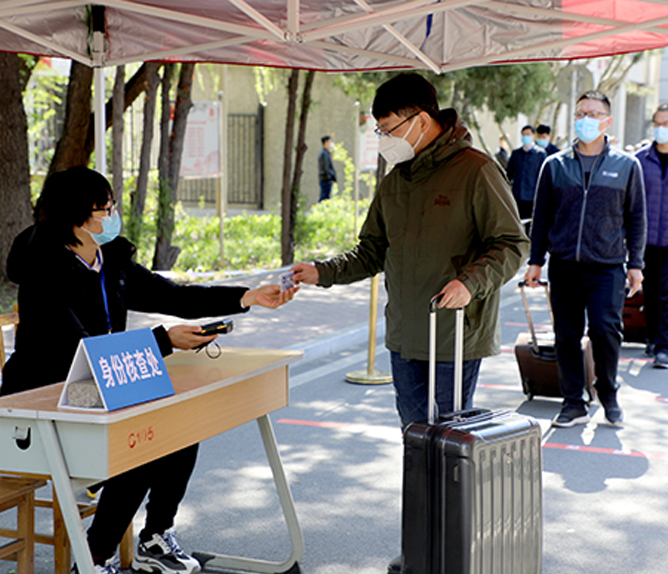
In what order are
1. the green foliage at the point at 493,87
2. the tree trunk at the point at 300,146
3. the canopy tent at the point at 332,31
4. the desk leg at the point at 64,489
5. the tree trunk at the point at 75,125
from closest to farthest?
the desk leg at the point at 64,489
the canopy tent at the point at 332,31
the tree trunk at the point at 75,125
the tree trunk at the point at 300,146
the green foliage at the point at 493,87

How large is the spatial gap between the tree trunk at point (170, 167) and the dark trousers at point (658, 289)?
266 inches

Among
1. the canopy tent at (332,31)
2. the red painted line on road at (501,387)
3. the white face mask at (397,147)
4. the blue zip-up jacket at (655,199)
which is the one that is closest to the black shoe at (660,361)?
the blue zip-up jacket at (655,199)

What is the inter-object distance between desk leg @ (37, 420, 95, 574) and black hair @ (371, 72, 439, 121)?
1777 millimetres

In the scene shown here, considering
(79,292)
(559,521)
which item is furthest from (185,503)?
(559,521)

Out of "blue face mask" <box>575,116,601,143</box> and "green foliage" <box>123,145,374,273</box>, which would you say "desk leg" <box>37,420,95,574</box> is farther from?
"green foliage" <box>123,145,374,273</box>

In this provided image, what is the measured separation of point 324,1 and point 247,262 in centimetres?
985

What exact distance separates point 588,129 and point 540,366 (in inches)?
71.8

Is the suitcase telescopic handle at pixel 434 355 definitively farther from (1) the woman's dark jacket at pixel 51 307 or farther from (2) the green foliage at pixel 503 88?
(2) the green foliage at pixel 503 88

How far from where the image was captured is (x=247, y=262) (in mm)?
15164

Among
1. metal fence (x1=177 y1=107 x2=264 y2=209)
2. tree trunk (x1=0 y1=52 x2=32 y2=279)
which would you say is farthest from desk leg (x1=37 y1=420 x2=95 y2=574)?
metal fence (x1=177 y1=107 x2=264 y2=209)

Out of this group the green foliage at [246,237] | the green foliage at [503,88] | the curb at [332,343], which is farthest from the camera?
the green foliage at [503,88]

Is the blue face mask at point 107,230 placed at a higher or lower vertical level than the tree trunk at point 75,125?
lower

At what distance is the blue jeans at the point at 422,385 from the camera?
3859 millimetres

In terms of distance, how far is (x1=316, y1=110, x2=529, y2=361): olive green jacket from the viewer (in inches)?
145
